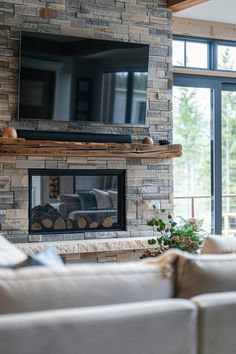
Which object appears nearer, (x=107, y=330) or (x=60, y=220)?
(x=107, y=330)

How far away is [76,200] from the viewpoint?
5199 millimetres

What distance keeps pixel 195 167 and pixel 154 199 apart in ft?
3.64

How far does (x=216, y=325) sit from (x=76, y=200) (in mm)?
3609

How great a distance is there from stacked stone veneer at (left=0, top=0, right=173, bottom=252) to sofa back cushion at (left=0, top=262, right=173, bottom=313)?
328 cm

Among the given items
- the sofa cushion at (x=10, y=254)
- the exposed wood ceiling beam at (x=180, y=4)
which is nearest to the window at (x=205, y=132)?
the exposed wood ceiling beam at (x=180, y=4)

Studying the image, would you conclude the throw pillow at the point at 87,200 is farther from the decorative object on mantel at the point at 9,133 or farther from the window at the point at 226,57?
the window at the point at 226,57

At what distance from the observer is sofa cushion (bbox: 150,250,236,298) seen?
1769 mm

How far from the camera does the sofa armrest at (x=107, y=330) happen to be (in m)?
1.43

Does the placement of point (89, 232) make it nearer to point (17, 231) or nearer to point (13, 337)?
point (17, 231)

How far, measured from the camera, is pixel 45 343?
144cm

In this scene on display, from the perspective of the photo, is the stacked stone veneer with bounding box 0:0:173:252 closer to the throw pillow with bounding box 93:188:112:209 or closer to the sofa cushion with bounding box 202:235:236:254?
the throw pillow with bounding box 93:188:112:209

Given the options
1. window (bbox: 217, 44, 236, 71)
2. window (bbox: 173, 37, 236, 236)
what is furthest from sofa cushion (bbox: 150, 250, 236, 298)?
window (bbox: 217, 44, 236, 71)

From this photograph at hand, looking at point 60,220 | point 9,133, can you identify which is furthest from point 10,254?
point 60,220

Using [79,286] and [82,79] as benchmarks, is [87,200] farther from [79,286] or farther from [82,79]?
[79,286]
